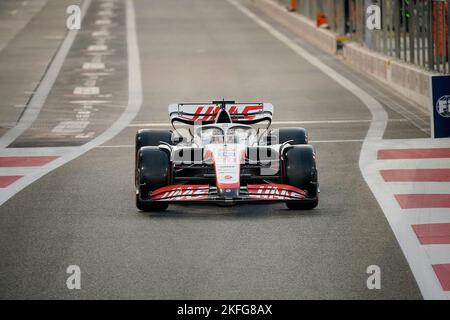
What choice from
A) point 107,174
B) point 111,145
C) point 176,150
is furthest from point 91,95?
point 176,150

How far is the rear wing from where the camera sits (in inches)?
663

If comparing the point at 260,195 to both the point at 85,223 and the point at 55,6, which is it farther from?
the point at 55,6

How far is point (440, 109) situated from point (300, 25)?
86.4ft

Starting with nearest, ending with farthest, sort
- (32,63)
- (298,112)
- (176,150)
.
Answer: (176,150)
(298,112)
(32,63)

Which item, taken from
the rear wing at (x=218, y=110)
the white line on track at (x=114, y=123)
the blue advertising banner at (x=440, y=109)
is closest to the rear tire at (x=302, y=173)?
the rear wing at (x=218, y=110)

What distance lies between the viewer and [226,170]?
48.6 feet

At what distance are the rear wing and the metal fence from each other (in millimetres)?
10263

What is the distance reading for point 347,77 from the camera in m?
34.0

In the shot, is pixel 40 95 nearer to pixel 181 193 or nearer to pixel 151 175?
pixel 151 175

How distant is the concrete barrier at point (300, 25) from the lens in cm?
4141

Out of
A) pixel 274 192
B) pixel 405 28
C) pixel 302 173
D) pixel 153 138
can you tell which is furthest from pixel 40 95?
pixel 274 192

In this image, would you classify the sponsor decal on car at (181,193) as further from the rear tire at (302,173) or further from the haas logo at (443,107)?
the haas logo at (443,107)

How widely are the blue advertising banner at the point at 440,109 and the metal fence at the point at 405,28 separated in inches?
175
